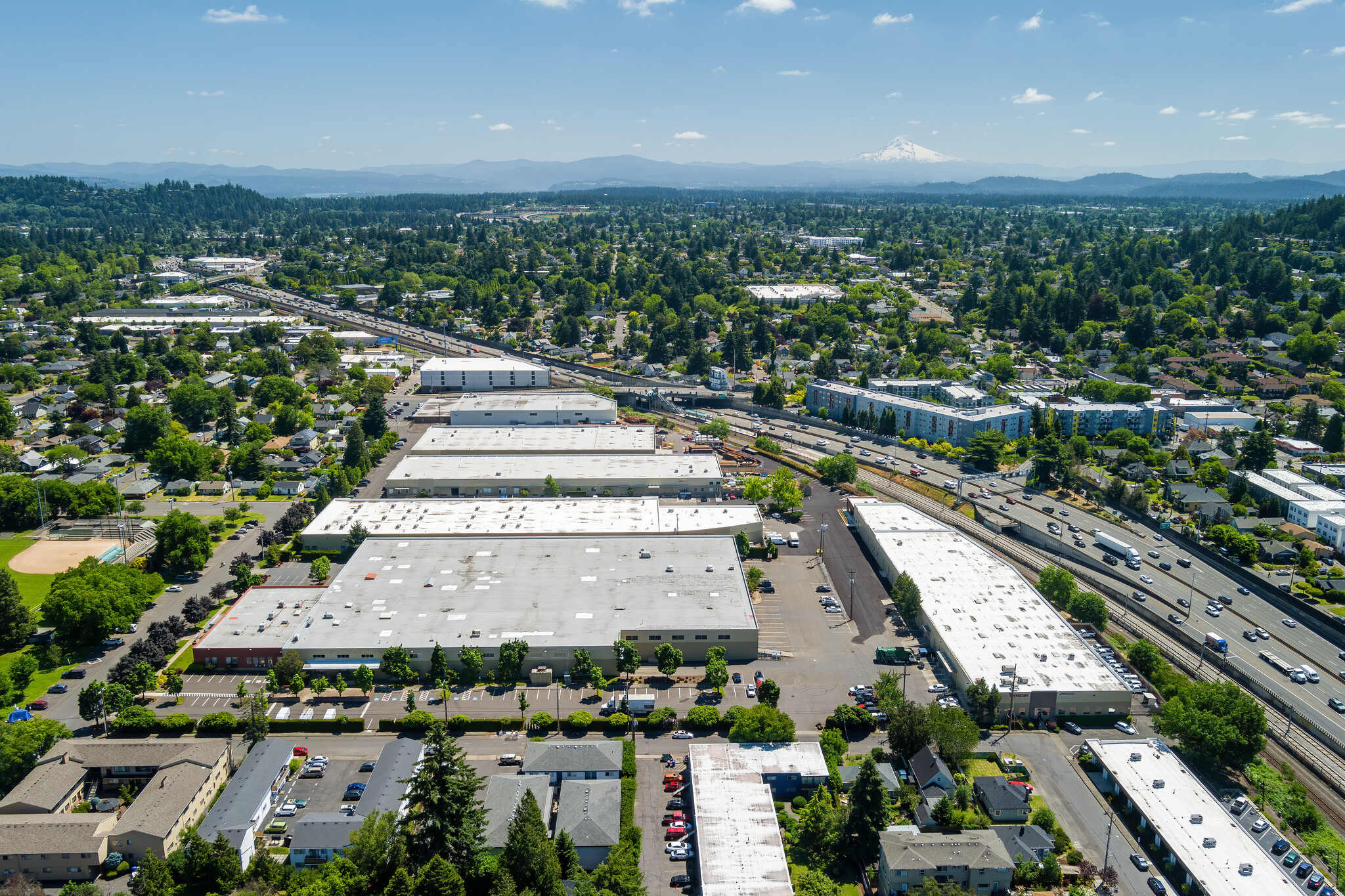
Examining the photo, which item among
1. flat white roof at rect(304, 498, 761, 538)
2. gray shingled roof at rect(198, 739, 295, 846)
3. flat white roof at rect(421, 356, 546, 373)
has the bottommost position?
gray shingled roof at rect(198, 739, 295, 846)

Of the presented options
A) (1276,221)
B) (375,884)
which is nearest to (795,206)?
(1276,221)

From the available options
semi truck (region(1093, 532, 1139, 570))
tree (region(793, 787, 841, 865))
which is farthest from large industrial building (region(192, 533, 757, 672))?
semi truck (region(1093, 532, 1139, 570))

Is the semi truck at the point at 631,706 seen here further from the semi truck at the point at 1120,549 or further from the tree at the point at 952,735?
the semi truck at the point at 1120,549

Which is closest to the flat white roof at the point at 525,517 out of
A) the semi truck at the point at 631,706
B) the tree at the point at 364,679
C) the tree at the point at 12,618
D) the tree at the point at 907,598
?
the tree at the point at 907,598

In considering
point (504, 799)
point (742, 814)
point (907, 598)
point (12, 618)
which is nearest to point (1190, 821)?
point (742, 814)

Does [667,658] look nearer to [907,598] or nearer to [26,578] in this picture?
[907,598]

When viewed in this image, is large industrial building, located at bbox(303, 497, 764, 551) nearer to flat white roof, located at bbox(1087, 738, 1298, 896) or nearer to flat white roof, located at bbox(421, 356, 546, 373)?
flat white roof, located at bbox(1087, 738, 1298, 896)

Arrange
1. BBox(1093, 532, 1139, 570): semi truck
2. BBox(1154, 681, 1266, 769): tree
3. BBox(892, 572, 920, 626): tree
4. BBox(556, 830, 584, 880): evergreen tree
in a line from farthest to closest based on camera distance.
A: 1. BBox(1093, 532, 1139, 570): semi truck
2. BBox(892, 572, 920, 626): tree
3. BBox(1154, 681, 1266, 769): tree
4. BBox(556, 830, 584, 880): evergreen tree
